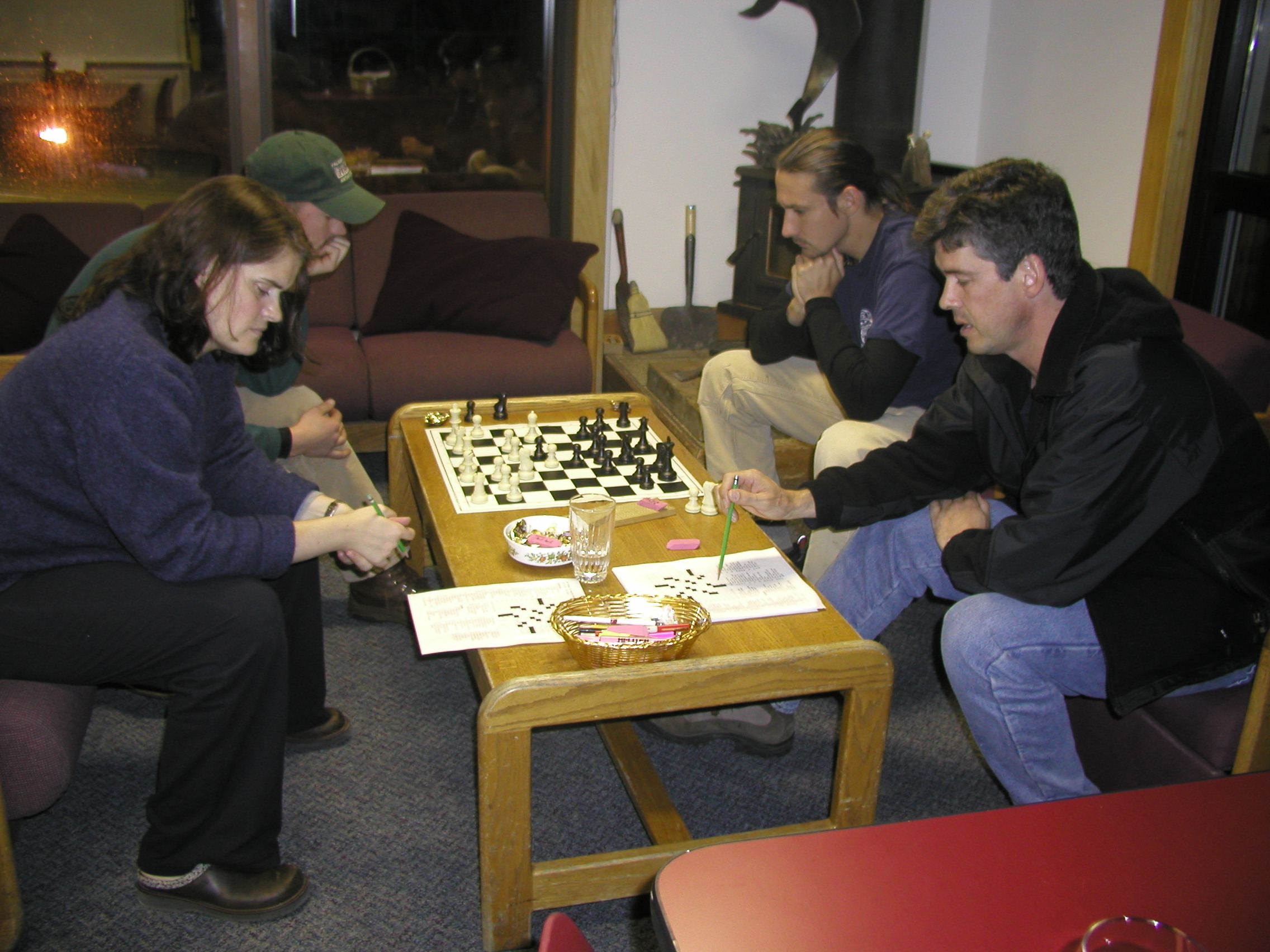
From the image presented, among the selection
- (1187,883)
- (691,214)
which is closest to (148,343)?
(1187,883)

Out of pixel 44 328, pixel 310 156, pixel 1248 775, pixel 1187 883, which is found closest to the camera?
pixel 1187 883

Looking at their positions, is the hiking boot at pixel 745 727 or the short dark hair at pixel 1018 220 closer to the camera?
the short dark hair at pixel 1018 220

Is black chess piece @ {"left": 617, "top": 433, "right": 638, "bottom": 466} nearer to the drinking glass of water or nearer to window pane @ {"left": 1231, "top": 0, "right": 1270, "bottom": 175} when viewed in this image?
the drinking glass of water

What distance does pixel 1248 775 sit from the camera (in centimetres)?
106

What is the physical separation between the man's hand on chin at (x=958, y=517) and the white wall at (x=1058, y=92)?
207cm

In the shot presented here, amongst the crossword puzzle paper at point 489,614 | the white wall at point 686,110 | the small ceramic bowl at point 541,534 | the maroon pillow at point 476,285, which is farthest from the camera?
the white wall at point 686,110

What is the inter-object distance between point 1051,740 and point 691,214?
3057 millimetres

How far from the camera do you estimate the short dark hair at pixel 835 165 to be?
2596mm

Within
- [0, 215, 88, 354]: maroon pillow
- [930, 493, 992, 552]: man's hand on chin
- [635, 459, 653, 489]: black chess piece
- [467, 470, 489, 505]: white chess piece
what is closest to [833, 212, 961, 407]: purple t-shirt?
[930, 493, 992, 552]: man's hand on chin

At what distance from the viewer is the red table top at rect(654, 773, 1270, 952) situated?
86 centimetres

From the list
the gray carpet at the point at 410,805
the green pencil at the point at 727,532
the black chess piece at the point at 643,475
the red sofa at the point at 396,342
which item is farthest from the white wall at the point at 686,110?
the green pencil at the point at 727,532

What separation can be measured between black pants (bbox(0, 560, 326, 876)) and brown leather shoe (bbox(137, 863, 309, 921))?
0.02 meters

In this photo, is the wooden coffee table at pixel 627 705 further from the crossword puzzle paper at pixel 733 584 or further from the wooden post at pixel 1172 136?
the wooden post at pixel 1172 136

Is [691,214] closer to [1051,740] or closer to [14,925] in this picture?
[1051,740]
